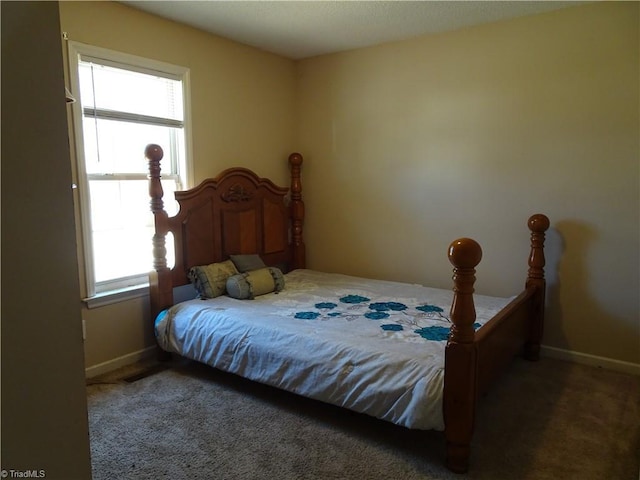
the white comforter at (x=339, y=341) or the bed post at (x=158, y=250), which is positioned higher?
the bed post at (x=158, y=250)

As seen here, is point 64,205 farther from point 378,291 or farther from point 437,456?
point 378,291

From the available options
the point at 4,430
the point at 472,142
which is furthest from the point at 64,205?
the point at 472,142

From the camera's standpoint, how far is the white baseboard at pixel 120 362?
3.02m

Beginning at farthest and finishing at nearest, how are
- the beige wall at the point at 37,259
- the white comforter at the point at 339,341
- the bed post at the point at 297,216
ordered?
the bed post at the point at 297,216, the white comforter at the point at 339,341, the beige wall at the point at 37,259

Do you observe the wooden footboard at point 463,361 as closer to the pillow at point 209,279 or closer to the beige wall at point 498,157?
the beige wall at point 498,157

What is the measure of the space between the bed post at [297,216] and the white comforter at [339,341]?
77 cm

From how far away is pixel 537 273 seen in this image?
10.4 ft

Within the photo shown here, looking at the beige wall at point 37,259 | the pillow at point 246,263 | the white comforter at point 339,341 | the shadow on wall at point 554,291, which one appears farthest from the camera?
the pillow at point 246,263

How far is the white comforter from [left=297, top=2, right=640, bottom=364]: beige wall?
1.93 ft

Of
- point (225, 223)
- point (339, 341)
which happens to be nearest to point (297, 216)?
point (225, 223)

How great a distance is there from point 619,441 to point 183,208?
301 cm

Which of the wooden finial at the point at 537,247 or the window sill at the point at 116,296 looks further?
the wooden finial at the point at 537,247

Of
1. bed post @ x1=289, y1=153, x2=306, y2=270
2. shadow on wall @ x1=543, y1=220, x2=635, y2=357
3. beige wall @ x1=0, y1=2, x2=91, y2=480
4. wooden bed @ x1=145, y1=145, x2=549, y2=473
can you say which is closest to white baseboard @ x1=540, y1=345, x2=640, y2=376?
shadow on wall @ x1=543, y1=220, x2=635, y2=357

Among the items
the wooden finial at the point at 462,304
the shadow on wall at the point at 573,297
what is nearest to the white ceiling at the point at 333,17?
the shadow on wall at the point at 573,297
